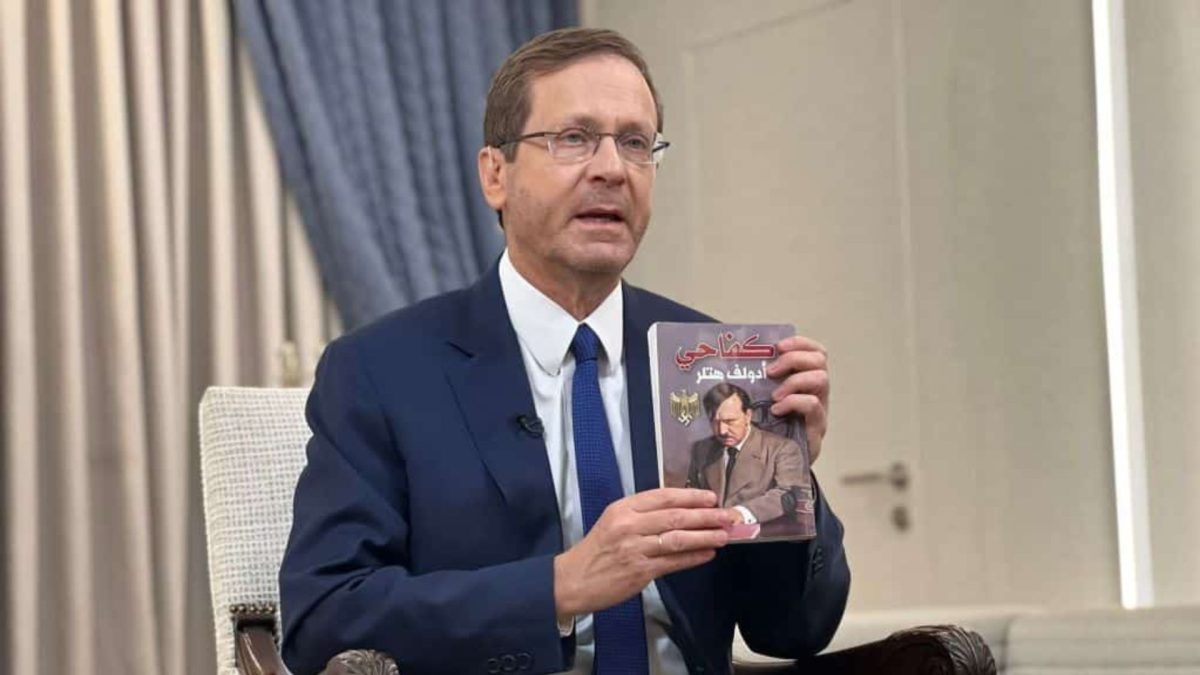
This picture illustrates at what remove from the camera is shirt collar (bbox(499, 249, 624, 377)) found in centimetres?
240

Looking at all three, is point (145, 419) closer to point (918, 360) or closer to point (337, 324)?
point (337, 324)

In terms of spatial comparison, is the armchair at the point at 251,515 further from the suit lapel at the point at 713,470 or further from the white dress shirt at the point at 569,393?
the suit lapel at the point at 713,470

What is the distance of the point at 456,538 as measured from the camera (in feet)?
7.38

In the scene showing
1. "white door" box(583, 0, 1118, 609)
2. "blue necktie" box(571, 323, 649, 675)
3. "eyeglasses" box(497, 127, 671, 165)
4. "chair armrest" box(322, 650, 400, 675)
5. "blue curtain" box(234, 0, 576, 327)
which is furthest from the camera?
"blue curtain" box(234, 0, 576, 327)

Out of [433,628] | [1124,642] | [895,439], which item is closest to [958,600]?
[895,439]

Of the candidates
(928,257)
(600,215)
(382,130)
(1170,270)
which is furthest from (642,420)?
(382,130)

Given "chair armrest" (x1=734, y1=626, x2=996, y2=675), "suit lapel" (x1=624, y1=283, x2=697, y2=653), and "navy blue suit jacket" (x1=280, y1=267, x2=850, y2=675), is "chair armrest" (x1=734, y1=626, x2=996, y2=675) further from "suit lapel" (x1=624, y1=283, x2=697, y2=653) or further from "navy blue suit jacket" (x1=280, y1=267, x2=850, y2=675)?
"suit lapel" (x1=624, y1=283, x2=697, y2=653)

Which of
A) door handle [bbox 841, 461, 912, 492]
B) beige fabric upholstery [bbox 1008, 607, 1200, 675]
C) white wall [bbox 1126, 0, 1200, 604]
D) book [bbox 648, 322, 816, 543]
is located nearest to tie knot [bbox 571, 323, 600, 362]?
book [bbox 648, 322, 816, 543]

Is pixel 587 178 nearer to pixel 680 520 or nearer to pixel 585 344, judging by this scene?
pixel 585 344

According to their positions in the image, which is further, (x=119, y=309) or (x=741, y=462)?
(x=119, y=309)

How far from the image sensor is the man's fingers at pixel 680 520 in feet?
6.48

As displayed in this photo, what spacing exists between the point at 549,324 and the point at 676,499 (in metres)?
0.49

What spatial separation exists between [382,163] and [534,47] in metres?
Result: 2.18

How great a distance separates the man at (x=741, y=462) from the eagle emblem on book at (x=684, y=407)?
0.01m
